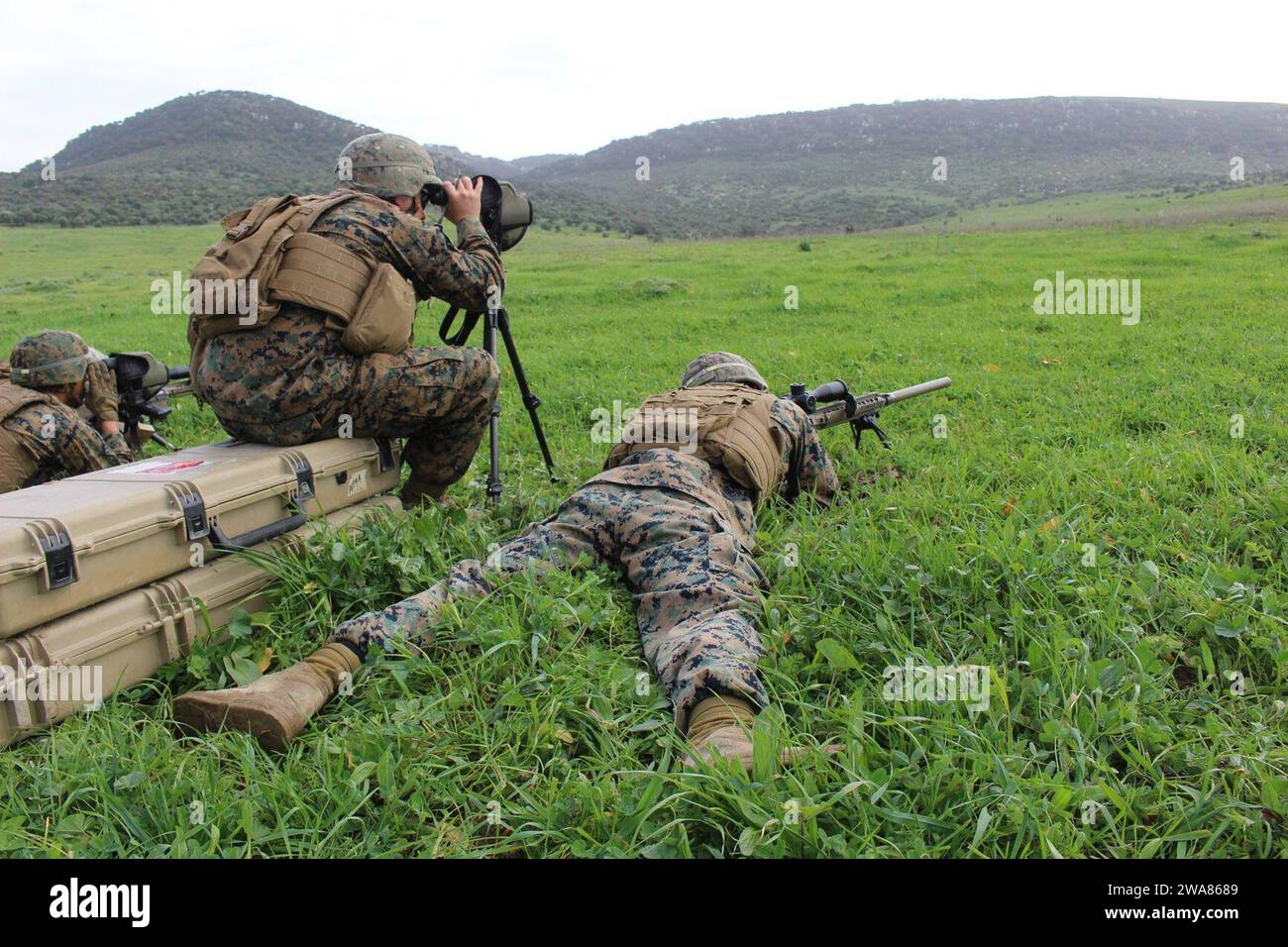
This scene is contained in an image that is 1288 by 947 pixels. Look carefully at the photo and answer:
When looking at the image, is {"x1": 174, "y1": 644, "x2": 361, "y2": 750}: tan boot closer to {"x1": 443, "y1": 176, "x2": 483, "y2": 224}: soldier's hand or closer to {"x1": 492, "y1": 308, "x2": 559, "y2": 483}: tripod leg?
{"x1": 492, "y1": 308, "x2": 559, "y2": 483}: tripod leg

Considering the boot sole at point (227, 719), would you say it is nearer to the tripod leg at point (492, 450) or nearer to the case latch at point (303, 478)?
the case latch at point (303, 478)

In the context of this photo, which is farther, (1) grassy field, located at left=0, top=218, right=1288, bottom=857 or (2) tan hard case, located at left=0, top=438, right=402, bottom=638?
(2) tan hard case, located at left=0, top=438, right=402, bottom=638

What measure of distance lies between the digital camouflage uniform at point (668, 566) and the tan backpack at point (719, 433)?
0.10 m

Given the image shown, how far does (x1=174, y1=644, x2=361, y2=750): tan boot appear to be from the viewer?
2492 millimetres

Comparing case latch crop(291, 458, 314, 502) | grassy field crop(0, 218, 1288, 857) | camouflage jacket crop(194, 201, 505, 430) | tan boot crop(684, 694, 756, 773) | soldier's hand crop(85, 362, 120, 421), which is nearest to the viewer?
grassy field crop(0, 218, 1288, 857)

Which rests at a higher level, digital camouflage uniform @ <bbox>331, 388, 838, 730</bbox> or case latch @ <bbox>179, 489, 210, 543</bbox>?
case latch @ <bbox>179, 489, 210, 543</bbox>

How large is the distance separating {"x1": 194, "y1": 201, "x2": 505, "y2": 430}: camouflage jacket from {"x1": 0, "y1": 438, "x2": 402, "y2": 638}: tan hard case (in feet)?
0.63

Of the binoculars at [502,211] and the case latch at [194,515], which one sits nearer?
the case latch at [194,515]

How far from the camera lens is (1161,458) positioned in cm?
444

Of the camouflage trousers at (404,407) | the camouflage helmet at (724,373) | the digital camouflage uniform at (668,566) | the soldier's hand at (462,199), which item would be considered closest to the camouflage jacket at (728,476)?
the digital camouflage uniform at (668,566)

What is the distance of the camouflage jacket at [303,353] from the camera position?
3746 millimetres

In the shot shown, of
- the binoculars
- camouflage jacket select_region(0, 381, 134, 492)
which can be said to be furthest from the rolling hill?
camouflage jacket select_region(0, 381, 134, 492)

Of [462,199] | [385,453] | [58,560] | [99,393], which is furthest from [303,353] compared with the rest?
[99,393]

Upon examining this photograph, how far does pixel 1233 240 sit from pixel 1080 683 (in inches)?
565
